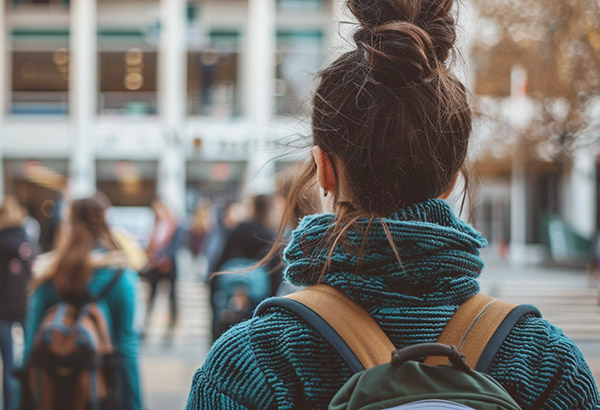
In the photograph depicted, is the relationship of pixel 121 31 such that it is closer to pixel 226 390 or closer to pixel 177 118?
pixel 177 118

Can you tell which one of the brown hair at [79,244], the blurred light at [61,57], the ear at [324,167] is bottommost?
the brown hair at [79,244]

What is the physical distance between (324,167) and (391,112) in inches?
6.6

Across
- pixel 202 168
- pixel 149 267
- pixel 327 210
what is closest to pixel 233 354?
pixel 327 210

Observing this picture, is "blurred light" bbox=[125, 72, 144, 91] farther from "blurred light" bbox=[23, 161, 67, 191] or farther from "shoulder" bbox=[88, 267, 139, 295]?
"shoulder" bbox=[88, 267, 139, 295]

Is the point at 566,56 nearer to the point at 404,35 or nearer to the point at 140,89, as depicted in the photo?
the point at 404,35

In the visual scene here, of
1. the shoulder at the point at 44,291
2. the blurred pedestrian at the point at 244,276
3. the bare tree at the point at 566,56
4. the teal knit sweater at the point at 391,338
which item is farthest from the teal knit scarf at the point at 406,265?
the blurred pedestrian at the point at 244,276

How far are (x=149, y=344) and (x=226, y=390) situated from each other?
8.89 meters

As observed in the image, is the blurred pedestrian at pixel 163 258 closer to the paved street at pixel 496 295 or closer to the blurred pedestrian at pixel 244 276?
the paved street at pixel 496 295

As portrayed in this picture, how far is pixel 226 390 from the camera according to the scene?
1.24 m

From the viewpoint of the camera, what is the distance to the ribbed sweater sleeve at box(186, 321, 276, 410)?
4.01ft

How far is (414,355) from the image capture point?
110 cm

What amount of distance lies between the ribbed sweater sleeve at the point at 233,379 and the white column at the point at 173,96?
81.7 feet

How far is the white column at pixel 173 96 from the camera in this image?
25938 millimetres

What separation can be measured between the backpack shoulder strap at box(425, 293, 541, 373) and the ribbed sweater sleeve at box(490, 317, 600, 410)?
23 millimetres
